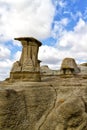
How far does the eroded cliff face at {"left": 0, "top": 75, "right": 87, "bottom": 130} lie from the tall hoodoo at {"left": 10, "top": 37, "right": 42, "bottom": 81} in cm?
417

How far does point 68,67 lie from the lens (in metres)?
26.4

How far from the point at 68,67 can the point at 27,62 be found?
4.96 metres

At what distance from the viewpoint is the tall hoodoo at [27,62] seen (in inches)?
875

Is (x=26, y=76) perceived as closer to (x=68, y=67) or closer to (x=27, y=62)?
(x=27, y=62)

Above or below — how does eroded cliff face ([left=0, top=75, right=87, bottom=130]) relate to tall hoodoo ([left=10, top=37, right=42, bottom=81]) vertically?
below

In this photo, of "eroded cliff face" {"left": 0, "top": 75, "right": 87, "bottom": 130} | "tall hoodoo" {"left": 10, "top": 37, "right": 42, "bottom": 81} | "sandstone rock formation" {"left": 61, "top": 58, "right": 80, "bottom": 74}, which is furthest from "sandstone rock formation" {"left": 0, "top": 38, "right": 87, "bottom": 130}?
"sandstone rock formation" {"left": 61, "top": 58, "right": 80, "bottom": 74}

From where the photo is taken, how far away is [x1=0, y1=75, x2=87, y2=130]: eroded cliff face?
1612cm

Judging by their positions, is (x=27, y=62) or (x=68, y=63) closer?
(x=27, y=62)

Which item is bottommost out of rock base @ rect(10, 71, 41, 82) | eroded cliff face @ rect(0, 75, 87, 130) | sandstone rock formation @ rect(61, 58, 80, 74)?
eroded cliff face @ rect(0, 75, 87, 130)

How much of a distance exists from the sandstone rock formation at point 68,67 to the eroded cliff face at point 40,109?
833cm

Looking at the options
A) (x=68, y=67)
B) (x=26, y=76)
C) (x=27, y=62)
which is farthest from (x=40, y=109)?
(x=68, y=67)

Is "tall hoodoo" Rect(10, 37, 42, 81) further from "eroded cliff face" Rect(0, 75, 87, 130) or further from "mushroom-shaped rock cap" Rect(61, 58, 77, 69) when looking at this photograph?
"eroded cliff face" Rect(0, 75, 87, 130)

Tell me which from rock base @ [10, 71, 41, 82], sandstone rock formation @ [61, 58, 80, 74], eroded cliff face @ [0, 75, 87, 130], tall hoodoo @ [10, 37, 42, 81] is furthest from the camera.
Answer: sandstone rock formation @ [61, 58, 80, 74]

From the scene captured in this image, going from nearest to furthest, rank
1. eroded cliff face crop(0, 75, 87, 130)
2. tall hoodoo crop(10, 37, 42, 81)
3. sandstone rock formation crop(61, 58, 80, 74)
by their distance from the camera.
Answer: eroded cliff face crop(0, 75, 87, 130) < tall hoodoo crop(10, 37, 42, 81) < sandstone rock formation crop(61, 58, 80, 74)
